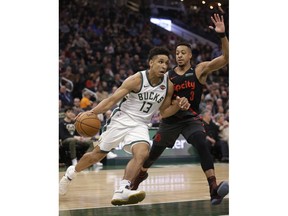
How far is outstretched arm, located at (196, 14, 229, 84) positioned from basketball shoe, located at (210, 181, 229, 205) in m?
1.22

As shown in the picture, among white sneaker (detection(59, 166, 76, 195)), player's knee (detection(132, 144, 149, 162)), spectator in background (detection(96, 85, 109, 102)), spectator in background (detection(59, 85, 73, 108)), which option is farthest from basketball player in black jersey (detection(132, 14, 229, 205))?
spectator in background (detection(96, 85, 109, 102))

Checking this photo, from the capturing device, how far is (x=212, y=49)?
65.8 ft

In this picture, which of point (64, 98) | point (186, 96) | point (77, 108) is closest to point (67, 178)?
point (186, 96)

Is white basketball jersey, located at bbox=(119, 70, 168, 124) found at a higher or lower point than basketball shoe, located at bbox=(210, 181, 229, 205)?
higher

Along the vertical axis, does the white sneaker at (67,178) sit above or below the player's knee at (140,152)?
below

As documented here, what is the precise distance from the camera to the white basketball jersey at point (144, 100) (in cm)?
580

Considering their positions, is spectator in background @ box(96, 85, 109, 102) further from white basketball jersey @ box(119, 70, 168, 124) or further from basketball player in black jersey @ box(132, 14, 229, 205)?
white basketball jersey @ box(119, 70, 168, 124)

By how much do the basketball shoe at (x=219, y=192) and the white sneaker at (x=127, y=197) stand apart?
2.42 ft

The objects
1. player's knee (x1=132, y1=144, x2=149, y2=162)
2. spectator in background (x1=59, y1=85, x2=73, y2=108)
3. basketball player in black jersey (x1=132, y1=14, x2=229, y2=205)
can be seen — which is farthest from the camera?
spectator in background (x1=59, y1=85, x2=73, y2=108)

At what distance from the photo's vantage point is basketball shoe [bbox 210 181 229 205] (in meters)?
5.43

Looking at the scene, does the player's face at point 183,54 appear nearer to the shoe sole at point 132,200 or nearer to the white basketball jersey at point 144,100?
the white basketball jersey at point 144,100

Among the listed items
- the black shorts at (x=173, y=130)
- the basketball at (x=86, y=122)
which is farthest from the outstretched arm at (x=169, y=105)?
the basketball at (x=86, y=122)
